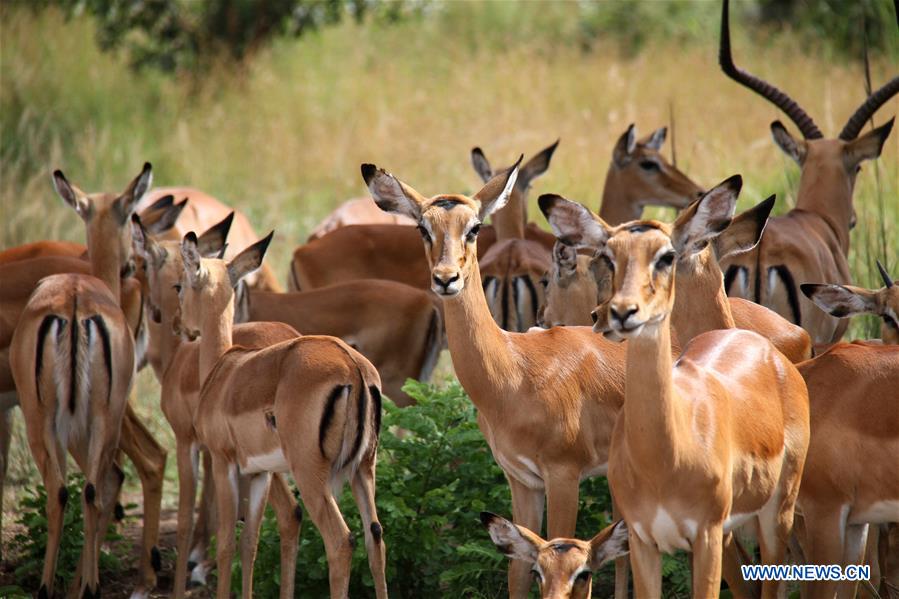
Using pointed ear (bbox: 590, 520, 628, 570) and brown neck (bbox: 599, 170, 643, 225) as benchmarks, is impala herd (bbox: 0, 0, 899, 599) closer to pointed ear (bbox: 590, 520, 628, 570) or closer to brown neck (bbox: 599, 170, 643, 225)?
pointed ear (bbox: 590, 520, 628, 570)

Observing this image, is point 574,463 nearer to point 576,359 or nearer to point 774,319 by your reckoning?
point 576,359

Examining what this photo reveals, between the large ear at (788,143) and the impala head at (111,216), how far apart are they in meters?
3.16

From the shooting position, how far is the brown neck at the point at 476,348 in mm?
4332

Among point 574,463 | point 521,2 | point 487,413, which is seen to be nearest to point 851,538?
point 574,463

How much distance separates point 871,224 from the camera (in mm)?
8711

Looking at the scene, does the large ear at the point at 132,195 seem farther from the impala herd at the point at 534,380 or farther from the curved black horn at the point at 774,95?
the curved black horn at the point at 774,95

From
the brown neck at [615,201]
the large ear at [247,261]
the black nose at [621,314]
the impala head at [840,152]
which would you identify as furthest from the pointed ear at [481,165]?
the black nose at [621,314]

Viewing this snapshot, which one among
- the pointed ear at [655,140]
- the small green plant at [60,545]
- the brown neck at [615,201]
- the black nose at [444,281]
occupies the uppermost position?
the pointed ear at [655,140]

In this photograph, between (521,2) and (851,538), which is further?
(521,2)

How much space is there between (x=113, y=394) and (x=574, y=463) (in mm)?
2060

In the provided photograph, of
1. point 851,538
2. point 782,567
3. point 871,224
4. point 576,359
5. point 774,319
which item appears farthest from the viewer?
point 871,224

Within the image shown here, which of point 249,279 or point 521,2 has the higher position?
point 521,2

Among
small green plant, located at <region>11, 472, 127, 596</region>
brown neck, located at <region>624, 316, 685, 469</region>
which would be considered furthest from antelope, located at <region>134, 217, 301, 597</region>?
brown neck, located at <region>624, 316, 685, 469</region>

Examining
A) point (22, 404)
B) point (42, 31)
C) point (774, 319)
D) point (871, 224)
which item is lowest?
point (22, 404)
